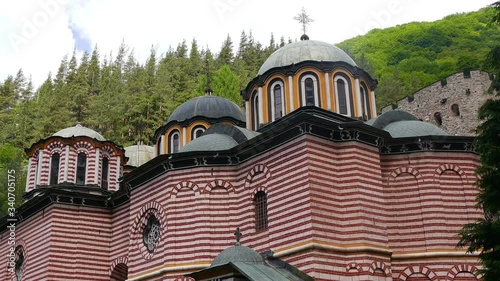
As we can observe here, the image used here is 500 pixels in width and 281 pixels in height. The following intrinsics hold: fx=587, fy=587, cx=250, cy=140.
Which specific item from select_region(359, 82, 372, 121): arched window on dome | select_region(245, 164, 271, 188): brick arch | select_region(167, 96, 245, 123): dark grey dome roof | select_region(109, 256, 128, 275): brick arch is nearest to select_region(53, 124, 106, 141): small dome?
select_region(167, 96, 245, 123): dark grey dome roof

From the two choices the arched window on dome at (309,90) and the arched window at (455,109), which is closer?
the arched window on dome at (309,90)

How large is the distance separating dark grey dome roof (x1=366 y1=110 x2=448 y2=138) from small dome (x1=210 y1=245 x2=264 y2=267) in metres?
6.60

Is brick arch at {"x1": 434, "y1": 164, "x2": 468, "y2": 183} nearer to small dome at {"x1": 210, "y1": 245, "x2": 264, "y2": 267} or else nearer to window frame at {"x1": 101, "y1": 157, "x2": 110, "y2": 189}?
small dome at {"x1": 210, "y1": 245, "x2": 264, "y2": 267}

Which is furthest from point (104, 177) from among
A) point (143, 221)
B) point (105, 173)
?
point (143, 221)

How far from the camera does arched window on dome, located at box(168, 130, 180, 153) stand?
26.1 metres

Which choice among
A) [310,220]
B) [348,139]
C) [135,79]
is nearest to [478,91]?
[348,139]

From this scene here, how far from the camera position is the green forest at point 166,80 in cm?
5266

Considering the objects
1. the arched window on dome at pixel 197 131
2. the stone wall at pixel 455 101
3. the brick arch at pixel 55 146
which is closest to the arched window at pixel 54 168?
the brick arch at pixel 55 146

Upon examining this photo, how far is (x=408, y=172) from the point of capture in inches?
739

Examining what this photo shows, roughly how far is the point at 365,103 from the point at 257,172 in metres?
6.10

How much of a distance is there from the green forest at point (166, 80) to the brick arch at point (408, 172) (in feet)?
68.5

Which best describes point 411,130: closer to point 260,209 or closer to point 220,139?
point 260,209

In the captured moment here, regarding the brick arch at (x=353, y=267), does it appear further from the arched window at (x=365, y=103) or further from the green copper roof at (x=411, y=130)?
the arched window at (x=365, y=103)

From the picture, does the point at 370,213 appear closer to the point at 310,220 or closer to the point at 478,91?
the point at 310,220
